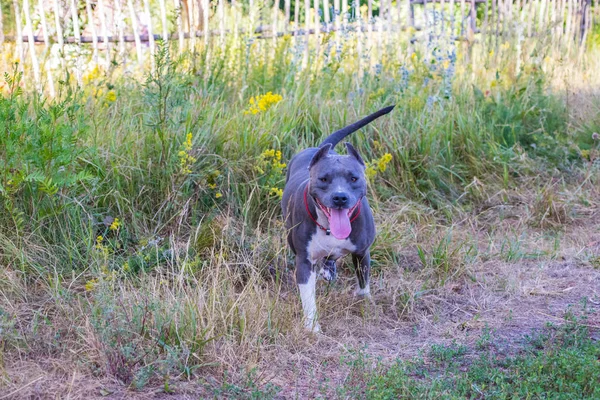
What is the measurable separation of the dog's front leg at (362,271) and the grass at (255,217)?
99 mm

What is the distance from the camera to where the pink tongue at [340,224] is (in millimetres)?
3953

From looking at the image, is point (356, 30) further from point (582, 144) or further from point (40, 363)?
point (40, 363)

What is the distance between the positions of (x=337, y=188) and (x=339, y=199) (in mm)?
99

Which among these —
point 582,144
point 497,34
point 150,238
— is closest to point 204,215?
point 150,238

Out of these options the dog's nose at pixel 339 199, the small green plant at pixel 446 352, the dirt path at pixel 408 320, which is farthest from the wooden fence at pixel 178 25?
the small green plant at pixel 446 352

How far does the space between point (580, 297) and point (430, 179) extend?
6.43 feet

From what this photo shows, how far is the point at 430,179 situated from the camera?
6.21 metres

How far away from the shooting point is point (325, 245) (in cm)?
417

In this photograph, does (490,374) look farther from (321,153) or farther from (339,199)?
(321,153)

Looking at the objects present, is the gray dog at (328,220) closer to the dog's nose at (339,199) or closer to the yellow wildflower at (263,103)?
the dog's nose at (339,199)

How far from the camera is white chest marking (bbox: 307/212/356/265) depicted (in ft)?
13.7

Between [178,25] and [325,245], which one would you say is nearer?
[325,245]

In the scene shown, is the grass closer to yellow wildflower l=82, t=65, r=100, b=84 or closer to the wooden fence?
yellow wildflower l=82, t=65, r=100, b=84

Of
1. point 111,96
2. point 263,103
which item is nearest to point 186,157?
point 263,103
